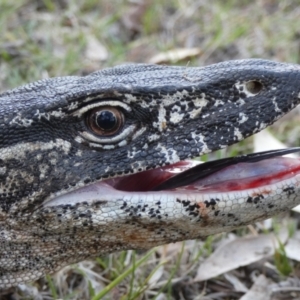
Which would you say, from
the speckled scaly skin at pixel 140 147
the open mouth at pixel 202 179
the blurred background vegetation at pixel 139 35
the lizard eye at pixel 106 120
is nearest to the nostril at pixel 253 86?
the speckled scaly skin at pixel 140 147

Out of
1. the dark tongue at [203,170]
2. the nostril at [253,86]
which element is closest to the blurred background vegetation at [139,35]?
the dark tongue at [203,170]

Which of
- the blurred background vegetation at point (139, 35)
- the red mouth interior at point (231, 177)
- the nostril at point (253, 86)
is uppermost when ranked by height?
the blurred background vegetation at point (139, 35)

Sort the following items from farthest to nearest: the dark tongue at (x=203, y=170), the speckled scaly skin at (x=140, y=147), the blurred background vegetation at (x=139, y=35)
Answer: the blurred background vegetation at (x=139, y=35) → the dark tongue at (x=203, y=170) → the speckled scaly skin at (x=140, y=147)

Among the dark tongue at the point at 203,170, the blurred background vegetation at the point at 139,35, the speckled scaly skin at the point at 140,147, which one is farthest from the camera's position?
the blurred background vegetation at the point at 139,35

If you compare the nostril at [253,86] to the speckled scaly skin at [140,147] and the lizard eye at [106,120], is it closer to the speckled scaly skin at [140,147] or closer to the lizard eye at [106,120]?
the speckled scaly skin at [140,147]

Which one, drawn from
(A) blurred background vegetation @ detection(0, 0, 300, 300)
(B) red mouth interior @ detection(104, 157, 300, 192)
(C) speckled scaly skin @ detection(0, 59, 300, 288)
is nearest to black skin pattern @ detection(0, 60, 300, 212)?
(C) speckled scaly skin @ detection(0, 59, 300, 288)

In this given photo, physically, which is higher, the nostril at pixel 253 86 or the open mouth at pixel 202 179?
the nostril at pixel 253 86

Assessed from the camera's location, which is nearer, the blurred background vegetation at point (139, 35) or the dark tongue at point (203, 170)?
the dark tongue at point (203, 170)
